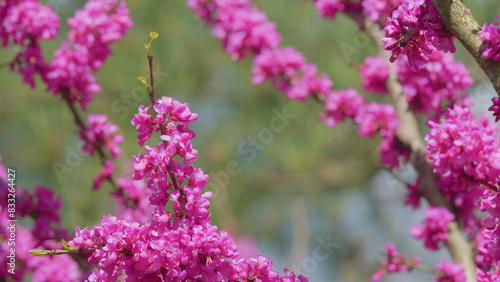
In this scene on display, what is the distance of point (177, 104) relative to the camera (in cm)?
152

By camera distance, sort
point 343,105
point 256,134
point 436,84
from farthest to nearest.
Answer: point 256,134, point 343,105, point 436,84

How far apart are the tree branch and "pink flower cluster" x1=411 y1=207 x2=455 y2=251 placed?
1102 mm

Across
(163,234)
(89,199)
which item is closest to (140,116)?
(163,234)

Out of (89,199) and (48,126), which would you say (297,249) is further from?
(48,126)

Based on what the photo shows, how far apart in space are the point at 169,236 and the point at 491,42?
865 millimetres

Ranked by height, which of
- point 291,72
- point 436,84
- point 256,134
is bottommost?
point 436,84

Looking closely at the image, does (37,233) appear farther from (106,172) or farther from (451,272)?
(451,272)

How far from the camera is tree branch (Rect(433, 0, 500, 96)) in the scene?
140 centimetres

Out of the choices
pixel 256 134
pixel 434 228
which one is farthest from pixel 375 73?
pixel 256 134

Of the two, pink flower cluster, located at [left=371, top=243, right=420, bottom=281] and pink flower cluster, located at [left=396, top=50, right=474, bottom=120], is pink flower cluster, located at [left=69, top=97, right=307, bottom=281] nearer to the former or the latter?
pink flower cluster, located at [left=371, top=243, right=420, bottom=281]

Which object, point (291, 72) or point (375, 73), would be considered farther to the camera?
point (291, 72)

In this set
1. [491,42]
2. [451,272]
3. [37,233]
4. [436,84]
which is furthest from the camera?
[436,84]

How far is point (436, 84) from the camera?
2.62 m

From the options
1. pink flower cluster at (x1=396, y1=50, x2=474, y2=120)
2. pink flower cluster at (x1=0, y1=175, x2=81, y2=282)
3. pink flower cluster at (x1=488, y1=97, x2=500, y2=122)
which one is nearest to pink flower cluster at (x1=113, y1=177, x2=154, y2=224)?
pink flower cluster at (x1=0, y1=175, x2=81, y2=282)
